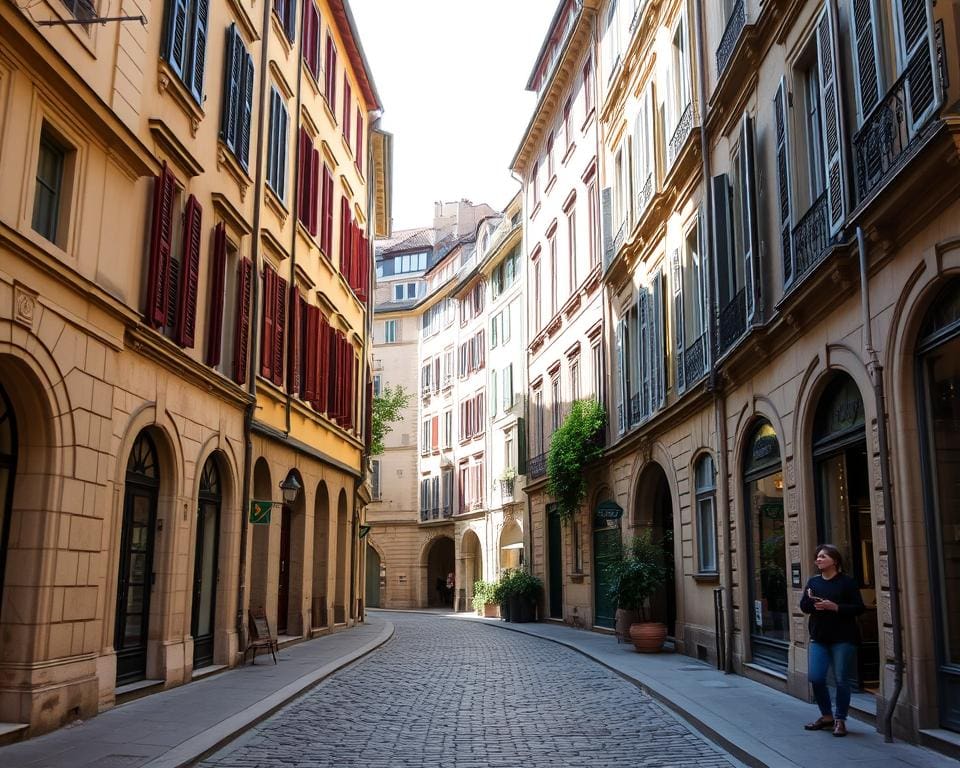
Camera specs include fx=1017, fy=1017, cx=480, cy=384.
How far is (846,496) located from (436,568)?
1835 inches

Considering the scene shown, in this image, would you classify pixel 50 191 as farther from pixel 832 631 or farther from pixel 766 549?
pixel 766 549

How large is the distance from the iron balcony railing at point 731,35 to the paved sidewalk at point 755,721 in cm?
879

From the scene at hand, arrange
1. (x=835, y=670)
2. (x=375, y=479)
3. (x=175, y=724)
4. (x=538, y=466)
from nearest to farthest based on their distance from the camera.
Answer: (x=835, y=670) < (x=175, y=724) < (x=538, y=466) < (x=375, y=479)

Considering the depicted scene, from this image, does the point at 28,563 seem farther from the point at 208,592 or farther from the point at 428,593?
the point at 428,593

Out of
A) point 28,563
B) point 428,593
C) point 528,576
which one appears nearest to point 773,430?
point 28,563

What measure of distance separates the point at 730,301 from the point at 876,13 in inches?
233

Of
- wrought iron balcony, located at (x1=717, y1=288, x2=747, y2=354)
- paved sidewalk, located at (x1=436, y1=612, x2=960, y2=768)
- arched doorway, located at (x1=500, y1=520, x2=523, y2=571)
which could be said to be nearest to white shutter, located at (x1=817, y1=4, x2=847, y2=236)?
wrought iron balcony, located at (x1=717, y1=288, x2=747, y2=354)

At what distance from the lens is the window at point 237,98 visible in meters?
15.9

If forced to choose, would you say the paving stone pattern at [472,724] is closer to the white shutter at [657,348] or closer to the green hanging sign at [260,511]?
the green hanging sign at [260,511]

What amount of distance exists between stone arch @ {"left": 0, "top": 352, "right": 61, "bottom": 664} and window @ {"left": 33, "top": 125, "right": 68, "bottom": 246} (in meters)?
1.55

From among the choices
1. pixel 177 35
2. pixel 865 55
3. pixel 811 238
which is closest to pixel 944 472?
pixel 811 238

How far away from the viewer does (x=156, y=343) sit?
12.5 metres

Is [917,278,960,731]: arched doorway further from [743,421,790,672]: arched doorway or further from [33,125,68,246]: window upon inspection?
[33,125,68,246]: window

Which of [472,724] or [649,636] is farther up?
[649,636]
